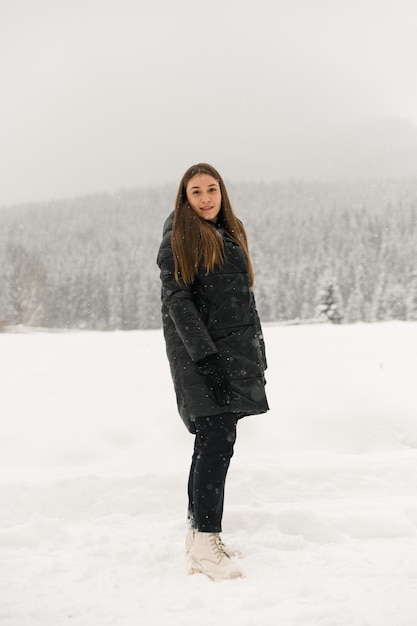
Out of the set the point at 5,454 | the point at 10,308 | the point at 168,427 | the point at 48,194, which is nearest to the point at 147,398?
the point at 168,427

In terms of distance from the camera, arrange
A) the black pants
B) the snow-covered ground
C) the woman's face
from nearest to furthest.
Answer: the snow-covered ground → the black pants → the woman's face

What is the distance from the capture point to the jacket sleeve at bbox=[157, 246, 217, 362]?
2510mm

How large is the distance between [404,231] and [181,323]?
85.5 meters

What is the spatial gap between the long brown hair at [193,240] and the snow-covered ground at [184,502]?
1.37 meters

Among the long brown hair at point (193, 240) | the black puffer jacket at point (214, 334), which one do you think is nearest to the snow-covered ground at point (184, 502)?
the black puffer jacket at point (214, 334)

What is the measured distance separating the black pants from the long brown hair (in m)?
0.69

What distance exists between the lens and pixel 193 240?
2676mm

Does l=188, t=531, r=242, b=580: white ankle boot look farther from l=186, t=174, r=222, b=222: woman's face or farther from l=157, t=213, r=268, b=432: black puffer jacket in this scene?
l=186, t=174, r=222, b=222: woman's face

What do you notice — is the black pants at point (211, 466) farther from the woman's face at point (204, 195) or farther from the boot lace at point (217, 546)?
the woman's face at point (204, 195)

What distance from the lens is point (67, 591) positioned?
234 cm

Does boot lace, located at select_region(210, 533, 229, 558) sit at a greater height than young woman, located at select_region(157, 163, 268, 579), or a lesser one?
lesser

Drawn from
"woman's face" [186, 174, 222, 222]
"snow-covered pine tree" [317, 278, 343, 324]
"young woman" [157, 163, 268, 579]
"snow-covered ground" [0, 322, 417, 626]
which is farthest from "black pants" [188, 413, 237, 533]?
"snow-covered pine tree" [317, 278, 343, 324]

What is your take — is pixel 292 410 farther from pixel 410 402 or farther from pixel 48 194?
pixel 48 194

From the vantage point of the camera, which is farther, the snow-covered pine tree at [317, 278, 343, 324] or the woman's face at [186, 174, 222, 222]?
the snow-covered pine tree at [317, 278, 343, 324]
